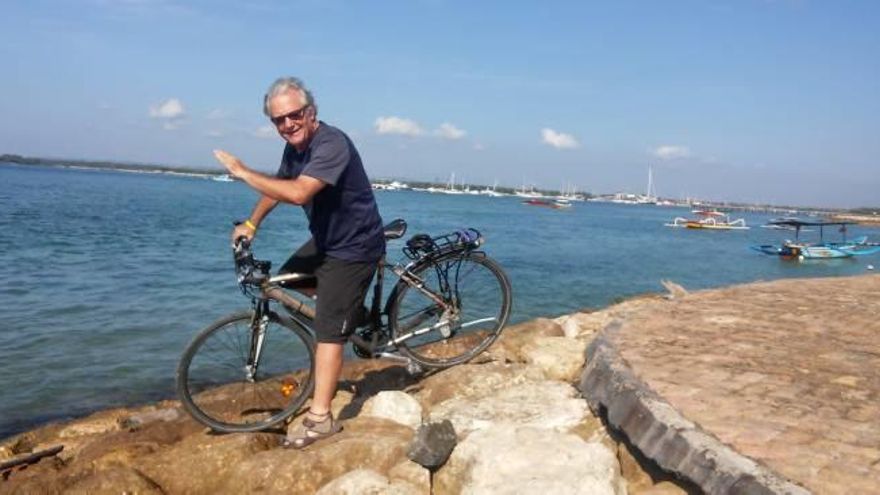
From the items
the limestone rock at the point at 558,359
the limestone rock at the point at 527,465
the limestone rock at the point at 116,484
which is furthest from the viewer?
the limestone rock at the point at 558,359

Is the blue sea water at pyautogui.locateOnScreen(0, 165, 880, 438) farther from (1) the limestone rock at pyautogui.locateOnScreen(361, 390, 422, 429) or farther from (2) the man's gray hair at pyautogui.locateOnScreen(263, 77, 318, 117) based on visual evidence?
(2) the man's gray hair at pyautogui.locateOnScreen(263, 77, 318, 117)

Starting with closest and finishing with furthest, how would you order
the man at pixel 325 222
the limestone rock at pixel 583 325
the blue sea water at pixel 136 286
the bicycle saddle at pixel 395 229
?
1. the man at pixel 325 222
2. the bicycle saddle at pixel 395 229
3. the limestone rock at pixel 583 325
4. the blue sea water at pixel 136 286

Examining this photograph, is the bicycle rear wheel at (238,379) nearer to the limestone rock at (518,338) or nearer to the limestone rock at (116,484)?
the limestone rock at (116,484)

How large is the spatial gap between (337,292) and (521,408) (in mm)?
1505

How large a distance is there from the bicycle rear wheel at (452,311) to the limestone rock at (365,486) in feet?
5.85

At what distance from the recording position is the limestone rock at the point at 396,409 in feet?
16.5

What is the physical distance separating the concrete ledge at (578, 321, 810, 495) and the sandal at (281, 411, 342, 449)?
1.78 meters

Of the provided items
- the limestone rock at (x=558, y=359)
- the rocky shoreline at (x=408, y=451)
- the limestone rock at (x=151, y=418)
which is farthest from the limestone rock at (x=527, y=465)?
the limestone rock at (x=151, y=418)

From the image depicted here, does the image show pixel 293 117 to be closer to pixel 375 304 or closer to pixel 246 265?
pixel 246 265

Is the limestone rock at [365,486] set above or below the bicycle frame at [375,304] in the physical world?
below

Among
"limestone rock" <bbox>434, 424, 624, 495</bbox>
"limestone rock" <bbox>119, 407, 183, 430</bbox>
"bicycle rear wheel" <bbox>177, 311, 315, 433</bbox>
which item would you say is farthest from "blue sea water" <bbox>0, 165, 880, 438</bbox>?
"limestone rock" <bbox>434, 424, 624, 495</bbox>

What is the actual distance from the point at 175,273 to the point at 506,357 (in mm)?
13562

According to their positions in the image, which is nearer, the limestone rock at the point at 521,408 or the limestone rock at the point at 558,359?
the limestone rock at the point at 521,408

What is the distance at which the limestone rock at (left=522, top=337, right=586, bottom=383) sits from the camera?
6.02 metres
